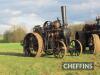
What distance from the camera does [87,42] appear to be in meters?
27.7

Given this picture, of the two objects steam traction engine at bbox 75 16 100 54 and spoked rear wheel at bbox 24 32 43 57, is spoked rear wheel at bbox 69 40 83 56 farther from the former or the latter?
spoked rear wheel at bbox 24 32 43 57

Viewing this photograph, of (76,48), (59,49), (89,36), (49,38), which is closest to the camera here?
(59,49)

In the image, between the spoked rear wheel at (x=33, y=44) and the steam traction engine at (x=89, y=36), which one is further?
the steam traction engine at (x=89, y=36)

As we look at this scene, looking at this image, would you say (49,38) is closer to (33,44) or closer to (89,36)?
(33,44)

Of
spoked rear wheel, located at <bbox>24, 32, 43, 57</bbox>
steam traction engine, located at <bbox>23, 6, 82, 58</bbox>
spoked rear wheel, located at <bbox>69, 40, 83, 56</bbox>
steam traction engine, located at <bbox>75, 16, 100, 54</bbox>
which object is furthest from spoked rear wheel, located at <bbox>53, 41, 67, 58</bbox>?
steam traction engine, located at <bbox>75, 16, 100, 54</bbox>

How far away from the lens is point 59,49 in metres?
22.5

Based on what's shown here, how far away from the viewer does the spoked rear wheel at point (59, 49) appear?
22.1 meters

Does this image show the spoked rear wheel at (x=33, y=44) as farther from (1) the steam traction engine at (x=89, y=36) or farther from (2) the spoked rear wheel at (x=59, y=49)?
(1) the steam traction engine at (x=89, y=36)

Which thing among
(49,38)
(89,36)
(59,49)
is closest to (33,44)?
(49,38)

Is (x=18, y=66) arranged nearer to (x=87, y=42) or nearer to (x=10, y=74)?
(x=10, y=74)

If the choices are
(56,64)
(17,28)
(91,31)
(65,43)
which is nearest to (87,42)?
Result: (91,31)

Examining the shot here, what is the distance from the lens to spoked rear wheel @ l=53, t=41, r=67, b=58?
2214cm

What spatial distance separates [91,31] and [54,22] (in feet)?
16.8

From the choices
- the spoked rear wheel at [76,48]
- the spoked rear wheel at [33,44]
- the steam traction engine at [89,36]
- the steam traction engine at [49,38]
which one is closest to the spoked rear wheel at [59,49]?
the steam traction engine at [49,38]
